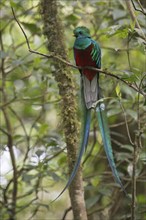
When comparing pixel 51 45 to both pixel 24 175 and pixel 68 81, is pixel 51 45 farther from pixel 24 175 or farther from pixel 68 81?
pixel 24 175

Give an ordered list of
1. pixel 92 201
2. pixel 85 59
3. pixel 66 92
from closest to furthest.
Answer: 1. pixel 85 59
2. pixel 66 92
3. pixel 92 201

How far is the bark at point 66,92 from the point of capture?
2.03 m

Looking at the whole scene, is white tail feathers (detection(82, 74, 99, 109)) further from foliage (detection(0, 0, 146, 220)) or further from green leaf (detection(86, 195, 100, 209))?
green leaf (detection(86, 195, 100, 209))

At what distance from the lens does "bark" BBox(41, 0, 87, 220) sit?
2.03 meters

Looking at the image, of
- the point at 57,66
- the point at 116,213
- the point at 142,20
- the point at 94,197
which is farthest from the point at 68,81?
the point at 116,213

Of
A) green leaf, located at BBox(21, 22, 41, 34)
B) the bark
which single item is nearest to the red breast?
the bark

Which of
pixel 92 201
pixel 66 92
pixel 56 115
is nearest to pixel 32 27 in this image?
pixel 56 115

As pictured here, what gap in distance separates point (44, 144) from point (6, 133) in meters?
0.22

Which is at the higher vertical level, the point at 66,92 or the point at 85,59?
the point at 85,59

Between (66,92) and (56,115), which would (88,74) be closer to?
(66,92)

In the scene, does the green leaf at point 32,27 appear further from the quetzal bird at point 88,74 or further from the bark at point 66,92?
the quetzal bird at point 88,74

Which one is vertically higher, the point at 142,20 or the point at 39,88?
the point at 142,20

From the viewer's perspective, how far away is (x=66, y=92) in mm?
2104

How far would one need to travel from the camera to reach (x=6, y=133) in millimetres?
2559
